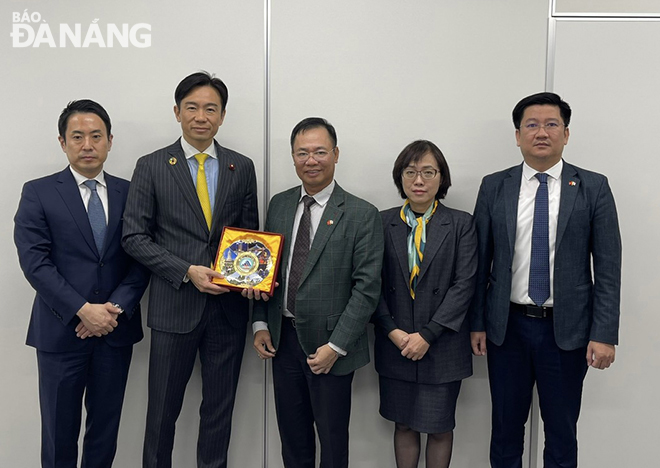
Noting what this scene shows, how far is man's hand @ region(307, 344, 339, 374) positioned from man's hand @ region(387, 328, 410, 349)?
0.90 ft

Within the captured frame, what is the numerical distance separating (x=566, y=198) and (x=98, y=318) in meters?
1.98

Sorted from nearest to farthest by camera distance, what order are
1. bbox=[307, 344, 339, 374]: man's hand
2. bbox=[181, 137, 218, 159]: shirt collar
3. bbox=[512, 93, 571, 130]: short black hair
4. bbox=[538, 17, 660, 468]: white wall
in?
bbox=[307, 344, 339, 374]: man's hand
bbox=[512, 93, 571, 130]: short black hair
bbox=[181, 137, 218, 159]: shirt collar
bbox=[538, 17, 660, 468]: white wall

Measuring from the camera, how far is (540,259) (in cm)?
216

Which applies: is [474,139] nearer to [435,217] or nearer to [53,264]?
[435,217]

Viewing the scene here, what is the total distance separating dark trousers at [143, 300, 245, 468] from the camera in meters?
2.23

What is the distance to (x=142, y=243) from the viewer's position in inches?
84.3

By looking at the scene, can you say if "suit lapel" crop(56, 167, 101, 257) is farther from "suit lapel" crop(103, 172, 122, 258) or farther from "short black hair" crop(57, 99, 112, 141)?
"short black hair" crop(57, 99, 112, 141)

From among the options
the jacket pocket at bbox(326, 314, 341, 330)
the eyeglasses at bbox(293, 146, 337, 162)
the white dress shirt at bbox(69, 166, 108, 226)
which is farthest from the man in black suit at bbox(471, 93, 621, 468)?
the white dress shirt at bbox(69, 166, 108, 226)

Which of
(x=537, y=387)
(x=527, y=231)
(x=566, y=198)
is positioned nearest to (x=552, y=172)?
(x=566, y=198)

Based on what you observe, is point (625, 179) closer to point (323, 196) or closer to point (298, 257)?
point (323, 196)

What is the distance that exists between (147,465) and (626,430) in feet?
7.65

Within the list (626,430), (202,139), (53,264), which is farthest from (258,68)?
(626,430)

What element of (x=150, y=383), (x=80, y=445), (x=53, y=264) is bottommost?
(x=80, y=445)

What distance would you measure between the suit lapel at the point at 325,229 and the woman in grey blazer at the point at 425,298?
Answer: 0.28m
